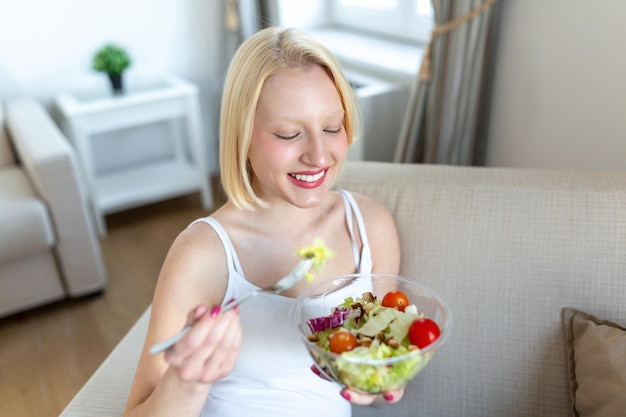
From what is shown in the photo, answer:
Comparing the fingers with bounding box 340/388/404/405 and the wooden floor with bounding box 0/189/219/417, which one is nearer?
the fingers with bounding box 340/388/404/405

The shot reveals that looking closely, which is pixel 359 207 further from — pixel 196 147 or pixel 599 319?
pixel 196 147

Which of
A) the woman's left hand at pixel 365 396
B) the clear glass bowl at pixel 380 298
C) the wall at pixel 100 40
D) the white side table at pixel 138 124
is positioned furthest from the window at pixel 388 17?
the woman's left hand at pixel 365 396

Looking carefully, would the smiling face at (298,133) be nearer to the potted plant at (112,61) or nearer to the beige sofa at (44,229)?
the beige sofa at (44,229)

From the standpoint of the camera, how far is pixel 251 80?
1.01 metres

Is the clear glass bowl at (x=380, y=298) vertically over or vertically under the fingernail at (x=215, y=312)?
under

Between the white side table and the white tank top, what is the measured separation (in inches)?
76.5

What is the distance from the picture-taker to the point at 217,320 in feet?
2.50

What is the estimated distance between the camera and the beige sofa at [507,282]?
1157 mm

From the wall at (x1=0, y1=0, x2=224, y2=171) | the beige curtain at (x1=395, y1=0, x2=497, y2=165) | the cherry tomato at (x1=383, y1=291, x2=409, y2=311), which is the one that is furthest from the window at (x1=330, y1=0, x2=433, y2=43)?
the cherry tomato at (x1=383, y1=291, x2=409, y2=311)

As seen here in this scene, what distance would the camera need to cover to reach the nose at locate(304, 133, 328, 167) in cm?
100

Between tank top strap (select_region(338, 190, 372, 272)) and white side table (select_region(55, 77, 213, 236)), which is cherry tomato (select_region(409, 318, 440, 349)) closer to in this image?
tank top strap (select_region(338, 190, 372, 272))

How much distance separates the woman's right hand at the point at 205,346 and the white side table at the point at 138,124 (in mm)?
2253

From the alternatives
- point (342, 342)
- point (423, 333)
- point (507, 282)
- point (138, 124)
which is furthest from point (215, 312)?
point (138, 124)

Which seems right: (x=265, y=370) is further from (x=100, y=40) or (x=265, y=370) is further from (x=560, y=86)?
(x=100, y=40)
